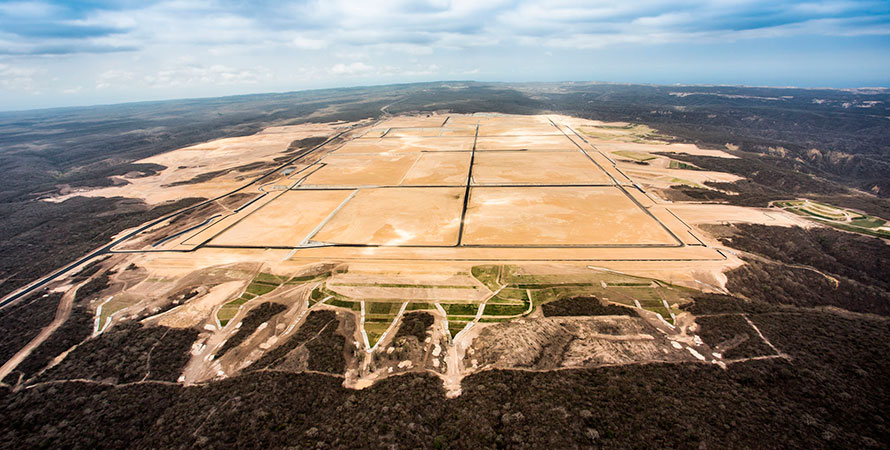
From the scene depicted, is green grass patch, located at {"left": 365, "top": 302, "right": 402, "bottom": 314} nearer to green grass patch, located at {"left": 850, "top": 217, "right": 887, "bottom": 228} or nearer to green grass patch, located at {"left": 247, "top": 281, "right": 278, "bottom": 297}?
green grass patch, located at {"left": 247, "top": 281, "right": 278, "bottom": 297}

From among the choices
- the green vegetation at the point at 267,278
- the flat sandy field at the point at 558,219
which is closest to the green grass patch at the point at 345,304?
the green vegetation at the point at 267,278

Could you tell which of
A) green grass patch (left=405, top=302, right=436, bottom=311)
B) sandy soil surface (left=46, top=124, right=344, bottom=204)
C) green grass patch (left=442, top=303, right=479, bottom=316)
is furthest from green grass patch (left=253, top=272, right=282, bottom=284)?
sandy soil surface (left=46, top=124, right=344, bottom=204)

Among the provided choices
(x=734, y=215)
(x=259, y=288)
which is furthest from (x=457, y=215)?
(x=734, y=215)

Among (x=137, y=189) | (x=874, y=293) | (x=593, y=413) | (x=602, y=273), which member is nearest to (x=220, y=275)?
(x=593, y=413)

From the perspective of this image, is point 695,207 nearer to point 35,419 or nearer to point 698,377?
point 698,377

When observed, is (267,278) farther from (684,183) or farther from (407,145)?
(684,183)

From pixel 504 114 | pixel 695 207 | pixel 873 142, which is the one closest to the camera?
pixel 695 207

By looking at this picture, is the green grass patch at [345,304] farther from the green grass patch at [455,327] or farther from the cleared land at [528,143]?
the cleared land at [528,143]
